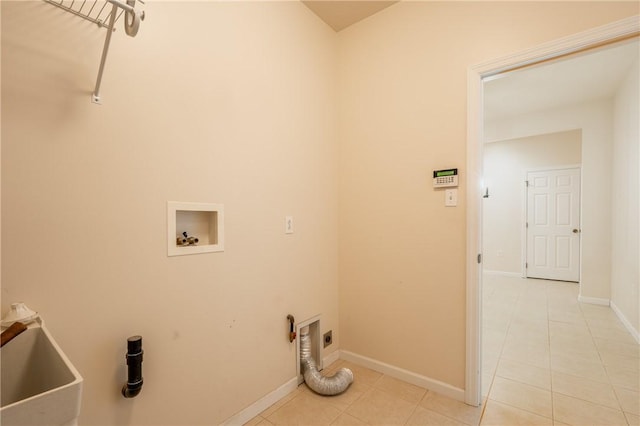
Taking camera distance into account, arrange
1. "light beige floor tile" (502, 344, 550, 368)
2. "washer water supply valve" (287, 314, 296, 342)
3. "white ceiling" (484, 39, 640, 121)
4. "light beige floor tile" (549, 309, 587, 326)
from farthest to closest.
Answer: "light beige floor tile" (549, 309, 587, 326) < "white ceiling" (484, 39, 640, 121) < "light beige floor tile" (502, 344, 550, 368) < "washer water supply valve" (287, 314, 296, 342)

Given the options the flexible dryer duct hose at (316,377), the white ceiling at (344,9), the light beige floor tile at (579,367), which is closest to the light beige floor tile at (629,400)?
the light beige floor tile at (579,367)

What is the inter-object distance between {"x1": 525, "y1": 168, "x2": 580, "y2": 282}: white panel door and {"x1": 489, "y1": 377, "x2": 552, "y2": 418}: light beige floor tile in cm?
431

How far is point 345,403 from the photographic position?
6.30ft

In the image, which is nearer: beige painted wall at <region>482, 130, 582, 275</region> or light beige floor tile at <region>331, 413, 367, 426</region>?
light beige floor tile at <region>331, 413, 367, 426</region>

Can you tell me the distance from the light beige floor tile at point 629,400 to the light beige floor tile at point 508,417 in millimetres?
589

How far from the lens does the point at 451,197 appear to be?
197 cm

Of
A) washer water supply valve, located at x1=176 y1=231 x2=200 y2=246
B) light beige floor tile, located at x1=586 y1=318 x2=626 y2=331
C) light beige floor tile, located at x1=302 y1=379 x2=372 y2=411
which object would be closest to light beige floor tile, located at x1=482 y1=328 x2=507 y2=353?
light beige floor tile, located at x1=586 y1=318 x2=626 y2=331

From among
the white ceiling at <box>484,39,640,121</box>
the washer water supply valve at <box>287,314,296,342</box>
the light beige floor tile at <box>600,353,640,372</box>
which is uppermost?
the white ceiling at <box>484,39,640,121</box>

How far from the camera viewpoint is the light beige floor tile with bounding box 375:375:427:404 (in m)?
1.98

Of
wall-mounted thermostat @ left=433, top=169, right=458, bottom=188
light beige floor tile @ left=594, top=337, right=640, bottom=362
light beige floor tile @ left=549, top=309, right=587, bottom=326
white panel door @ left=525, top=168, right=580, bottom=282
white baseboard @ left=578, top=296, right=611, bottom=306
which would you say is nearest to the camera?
wall-mounted thermostat @ left=433, top=169, right=458, bottom=188

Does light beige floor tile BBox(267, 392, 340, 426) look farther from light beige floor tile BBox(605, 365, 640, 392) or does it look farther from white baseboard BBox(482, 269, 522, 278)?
A: white baseboard BBox(482, 269, 522, 278)

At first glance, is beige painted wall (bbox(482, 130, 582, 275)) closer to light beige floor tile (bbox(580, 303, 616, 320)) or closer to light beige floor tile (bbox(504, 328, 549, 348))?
light beige floor tile (bbox(580, 303, 616, 320))

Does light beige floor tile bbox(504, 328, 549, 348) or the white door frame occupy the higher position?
the white door frame

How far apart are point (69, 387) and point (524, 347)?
133 inches
